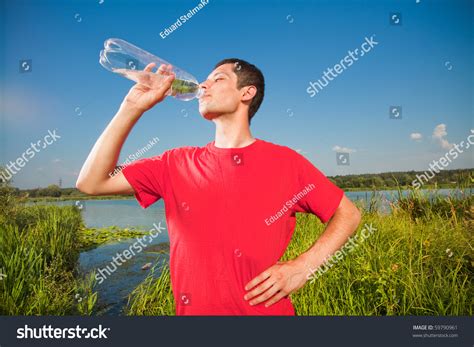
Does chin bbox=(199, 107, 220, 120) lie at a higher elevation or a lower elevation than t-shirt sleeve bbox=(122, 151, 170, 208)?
higher

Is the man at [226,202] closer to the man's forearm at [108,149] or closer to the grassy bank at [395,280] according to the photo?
the man's forearm at [108,149]

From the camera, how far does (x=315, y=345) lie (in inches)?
95.4

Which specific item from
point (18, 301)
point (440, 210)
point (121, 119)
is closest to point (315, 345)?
point (121, 119)

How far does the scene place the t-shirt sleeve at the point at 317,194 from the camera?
80.7 inches

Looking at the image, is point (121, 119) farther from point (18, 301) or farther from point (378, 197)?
point (378, 197)

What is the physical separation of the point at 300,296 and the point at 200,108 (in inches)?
74.5

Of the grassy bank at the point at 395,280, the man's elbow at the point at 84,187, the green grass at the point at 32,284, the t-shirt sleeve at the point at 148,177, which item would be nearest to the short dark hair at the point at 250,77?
the t-shirt sleeve at the point at 148,177

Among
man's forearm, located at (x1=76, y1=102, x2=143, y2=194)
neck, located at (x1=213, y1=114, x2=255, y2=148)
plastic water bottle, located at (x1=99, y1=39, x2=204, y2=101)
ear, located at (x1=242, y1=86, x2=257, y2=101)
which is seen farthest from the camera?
plastic water bottle, located at (x1=99, y1=39, x2=204, y2=101)

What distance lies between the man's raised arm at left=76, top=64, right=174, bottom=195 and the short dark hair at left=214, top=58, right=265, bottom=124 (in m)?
0.60

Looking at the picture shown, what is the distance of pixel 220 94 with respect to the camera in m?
2.22

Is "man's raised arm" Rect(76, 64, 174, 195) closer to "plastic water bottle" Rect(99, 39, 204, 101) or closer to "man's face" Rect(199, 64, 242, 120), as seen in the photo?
"man's face" Rect(199, 64, 242, 120)

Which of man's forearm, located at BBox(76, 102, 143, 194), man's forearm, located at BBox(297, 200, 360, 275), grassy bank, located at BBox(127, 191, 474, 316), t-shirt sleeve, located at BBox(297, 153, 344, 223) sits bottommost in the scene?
grassy bank, located at BBox(127, 191, 474, 316)

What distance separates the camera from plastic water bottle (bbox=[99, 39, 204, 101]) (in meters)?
2.58

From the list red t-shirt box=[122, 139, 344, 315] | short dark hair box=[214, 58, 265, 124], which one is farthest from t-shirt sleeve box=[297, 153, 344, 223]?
short dark hair box=[214, 58, 265, 124]
